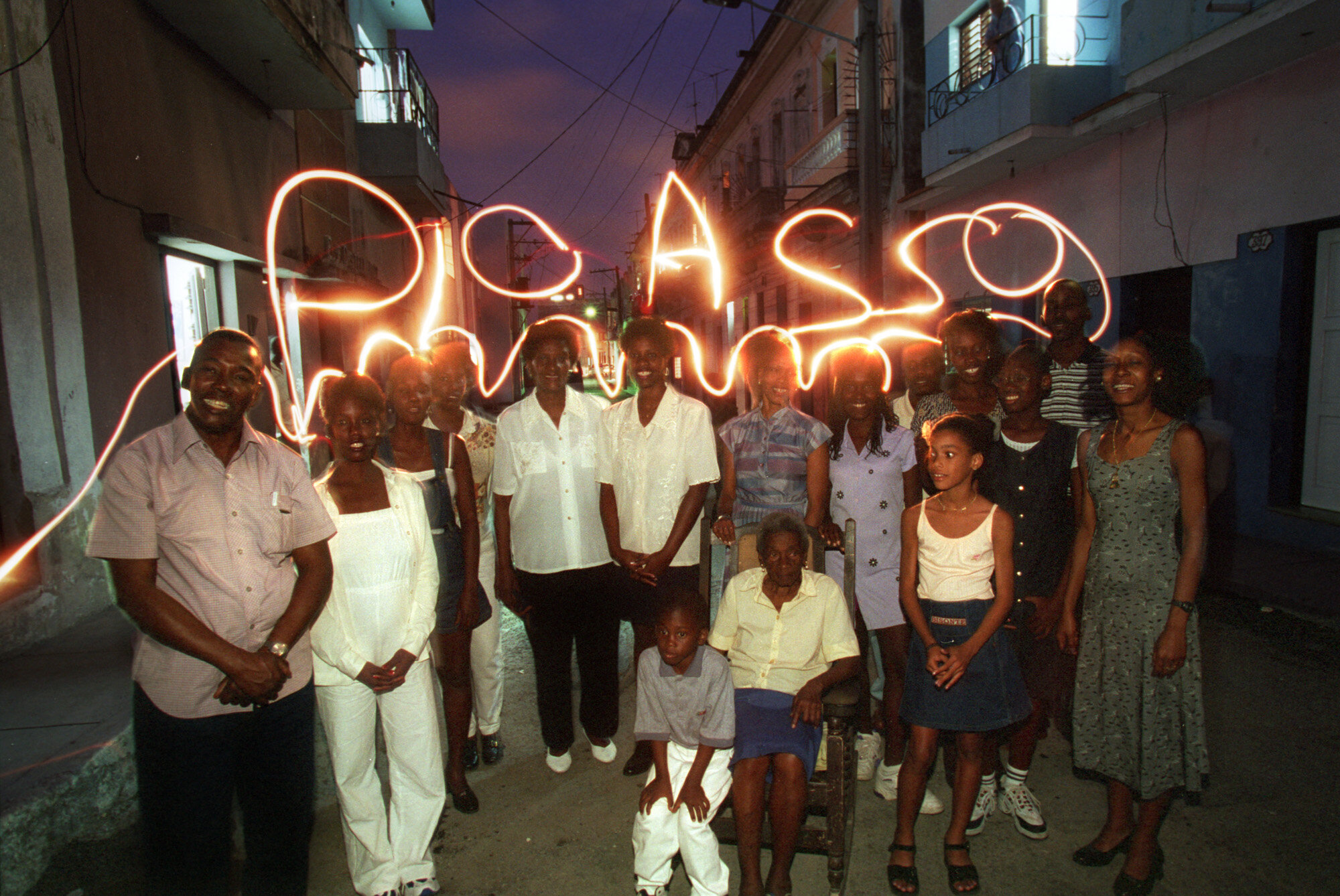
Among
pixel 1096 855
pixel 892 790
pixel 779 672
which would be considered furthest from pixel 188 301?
pixel 1096 855

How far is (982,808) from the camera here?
3029mm

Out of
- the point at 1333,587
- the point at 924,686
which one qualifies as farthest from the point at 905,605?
the point at 1333,587

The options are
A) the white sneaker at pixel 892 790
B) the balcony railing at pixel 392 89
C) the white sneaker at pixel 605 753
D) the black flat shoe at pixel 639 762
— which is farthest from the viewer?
the balcony railing at pixel 392 89

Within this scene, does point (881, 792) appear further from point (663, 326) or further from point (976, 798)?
point (663, 326)

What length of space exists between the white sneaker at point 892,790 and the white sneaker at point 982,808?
0.51ft

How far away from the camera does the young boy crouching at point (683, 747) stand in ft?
8.39

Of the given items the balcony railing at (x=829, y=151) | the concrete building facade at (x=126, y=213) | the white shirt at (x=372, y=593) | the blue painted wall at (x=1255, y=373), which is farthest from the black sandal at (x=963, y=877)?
the balcony railing at (x=829, y=151)

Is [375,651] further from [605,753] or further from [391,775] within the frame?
[605,753]

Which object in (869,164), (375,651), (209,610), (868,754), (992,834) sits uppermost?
(869,164)

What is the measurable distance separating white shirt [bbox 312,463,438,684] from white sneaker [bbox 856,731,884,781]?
2.07 metres

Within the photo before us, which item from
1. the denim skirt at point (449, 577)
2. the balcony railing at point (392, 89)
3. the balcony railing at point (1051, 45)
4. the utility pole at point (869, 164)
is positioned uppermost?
the balcony railing at point (392, 89)

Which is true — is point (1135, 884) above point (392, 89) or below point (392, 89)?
below

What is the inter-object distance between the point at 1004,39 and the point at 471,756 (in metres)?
10.6

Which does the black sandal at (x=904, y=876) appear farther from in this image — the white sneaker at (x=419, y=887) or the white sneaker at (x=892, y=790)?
the white sneaker at (x=419, y=887)
